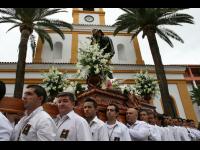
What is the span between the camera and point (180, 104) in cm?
2503

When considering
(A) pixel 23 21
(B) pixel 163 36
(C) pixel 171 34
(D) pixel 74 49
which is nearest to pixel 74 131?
(A) pixel 23 21

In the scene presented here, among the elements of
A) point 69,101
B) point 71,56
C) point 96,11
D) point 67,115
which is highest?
point 96,11

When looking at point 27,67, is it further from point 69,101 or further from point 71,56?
point 69,101

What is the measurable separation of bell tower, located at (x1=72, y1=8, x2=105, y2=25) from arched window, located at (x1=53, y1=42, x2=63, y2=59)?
3795 mm

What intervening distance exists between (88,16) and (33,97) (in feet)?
93.8

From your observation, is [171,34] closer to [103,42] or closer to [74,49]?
[74,49]

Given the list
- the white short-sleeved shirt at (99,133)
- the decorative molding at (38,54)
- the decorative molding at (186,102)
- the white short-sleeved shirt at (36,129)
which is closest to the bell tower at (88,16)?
the decorative molding at (38,54)

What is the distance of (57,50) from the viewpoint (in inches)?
1102

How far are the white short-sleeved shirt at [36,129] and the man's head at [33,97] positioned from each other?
9.9 inches

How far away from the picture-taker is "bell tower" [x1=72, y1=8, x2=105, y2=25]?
30.5 m

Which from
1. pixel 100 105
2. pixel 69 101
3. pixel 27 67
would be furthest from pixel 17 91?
pixel 69 101

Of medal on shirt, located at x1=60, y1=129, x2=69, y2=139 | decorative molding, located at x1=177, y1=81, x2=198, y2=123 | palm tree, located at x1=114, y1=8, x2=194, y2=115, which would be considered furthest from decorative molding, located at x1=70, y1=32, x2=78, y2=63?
medal on shirt, located at x1=60, y1=129, x2=69, y2=139

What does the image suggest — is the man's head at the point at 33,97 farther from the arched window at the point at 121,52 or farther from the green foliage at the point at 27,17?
the arched window at the point at 121,52
